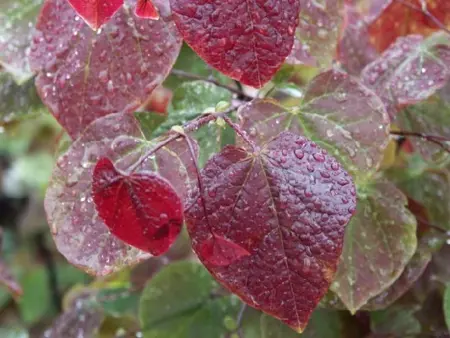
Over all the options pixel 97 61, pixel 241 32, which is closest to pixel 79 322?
pixel 97 61

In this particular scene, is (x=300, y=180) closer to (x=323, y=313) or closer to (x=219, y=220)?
(x=219, y=220)

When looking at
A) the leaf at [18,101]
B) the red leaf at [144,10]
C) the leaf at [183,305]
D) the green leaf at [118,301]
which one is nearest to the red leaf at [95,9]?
the red leaf at [144,10]

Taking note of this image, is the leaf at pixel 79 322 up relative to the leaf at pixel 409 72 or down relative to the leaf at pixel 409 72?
down

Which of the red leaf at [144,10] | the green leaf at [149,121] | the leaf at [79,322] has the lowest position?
the leaf at [79,322]

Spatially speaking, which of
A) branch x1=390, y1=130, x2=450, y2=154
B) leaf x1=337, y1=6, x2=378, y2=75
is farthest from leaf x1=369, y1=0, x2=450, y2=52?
branch x1=390, y1=130, x2=450, y2=154

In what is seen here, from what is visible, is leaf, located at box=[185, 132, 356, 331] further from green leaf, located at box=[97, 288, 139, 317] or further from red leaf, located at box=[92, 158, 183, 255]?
green leaf, located at box=[97, 288, 139, 317]

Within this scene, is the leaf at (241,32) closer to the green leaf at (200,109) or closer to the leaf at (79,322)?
the green leaf at (200,109)

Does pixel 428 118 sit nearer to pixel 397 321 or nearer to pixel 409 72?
pixel 409 72

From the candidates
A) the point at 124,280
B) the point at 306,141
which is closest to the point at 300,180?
the point at 306,141
